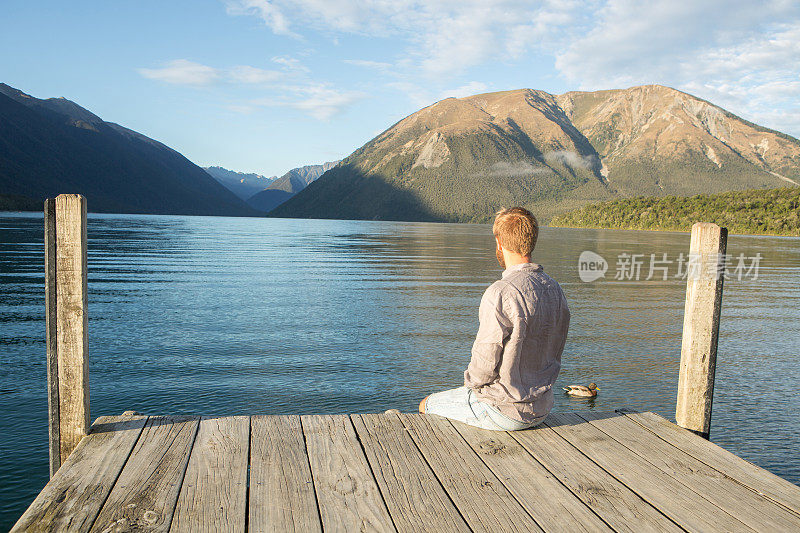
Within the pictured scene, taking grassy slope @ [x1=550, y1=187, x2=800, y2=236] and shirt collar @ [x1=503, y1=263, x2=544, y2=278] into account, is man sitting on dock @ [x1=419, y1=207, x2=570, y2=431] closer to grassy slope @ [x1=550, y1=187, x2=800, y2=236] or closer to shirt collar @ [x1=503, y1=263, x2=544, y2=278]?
shirt collar @ [x1=503, y1=263, x2=544, y2=278]

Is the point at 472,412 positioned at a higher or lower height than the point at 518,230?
lower

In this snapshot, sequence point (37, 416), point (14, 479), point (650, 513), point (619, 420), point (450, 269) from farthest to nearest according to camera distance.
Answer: point (450, 269)
point (37, 416)
point (14, 479)
point (619, 420)
point (650, 513)

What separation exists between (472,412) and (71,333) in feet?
11.2

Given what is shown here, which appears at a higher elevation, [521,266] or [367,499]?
[521,266]

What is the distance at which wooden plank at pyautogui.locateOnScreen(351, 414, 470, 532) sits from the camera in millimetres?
3242

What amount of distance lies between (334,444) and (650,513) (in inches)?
90.7

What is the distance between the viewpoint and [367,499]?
11.4 ft

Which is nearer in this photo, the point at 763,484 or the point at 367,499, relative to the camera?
the point at 367,499

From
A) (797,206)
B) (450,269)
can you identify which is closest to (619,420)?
(450,269)

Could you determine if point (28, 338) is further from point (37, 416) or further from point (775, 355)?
point (775, 355)

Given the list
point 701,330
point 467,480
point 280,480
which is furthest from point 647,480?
point 280,480

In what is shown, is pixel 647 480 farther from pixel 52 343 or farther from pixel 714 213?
pixel 714 213

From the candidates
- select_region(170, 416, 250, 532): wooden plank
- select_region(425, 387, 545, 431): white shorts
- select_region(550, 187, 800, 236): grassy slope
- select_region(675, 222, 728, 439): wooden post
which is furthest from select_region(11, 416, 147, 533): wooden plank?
select_region(550, 187, 800, 236): grassy slope

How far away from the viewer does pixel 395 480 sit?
3742 millimetres
